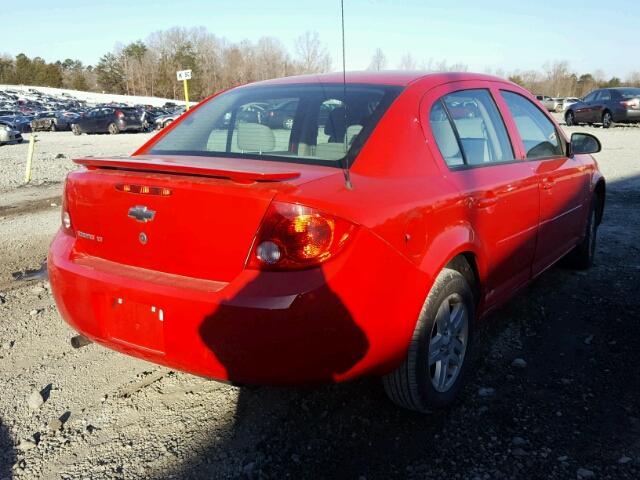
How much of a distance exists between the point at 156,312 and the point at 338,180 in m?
0.92

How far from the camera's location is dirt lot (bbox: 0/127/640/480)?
2369mm

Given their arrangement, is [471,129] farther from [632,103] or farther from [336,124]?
[632,103]

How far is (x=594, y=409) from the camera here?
278 centimetres

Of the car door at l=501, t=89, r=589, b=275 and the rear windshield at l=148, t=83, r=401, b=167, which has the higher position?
the rear windshield at l=148, t=83, r=401, b=167

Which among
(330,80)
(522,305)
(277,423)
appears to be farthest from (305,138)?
(522,305)

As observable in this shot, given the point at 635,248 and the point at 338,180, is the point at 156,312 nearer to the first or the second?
the point at 338,180

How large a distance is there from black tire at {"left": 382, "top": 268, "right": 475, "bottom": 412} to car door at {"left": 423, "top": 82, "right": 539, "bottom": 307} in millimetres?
342

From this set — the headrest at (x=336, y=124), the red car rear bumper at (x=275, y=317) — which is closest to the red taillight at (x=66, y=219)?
the red car rear bumper at (x=275, y=317)

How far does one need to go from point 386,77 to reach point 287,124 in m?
0.61

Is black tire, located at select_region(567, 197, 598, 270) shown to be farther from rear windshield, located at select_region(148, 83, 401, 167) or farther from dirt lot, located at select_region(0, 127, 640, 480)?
rear windshield, located at select_region(148, 83, 401, 167)

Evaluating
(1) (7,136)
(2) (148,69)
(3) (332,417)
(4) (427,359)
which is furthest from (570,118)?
(2) (148,69)

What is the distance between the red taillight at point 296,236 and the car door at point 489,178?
925mm

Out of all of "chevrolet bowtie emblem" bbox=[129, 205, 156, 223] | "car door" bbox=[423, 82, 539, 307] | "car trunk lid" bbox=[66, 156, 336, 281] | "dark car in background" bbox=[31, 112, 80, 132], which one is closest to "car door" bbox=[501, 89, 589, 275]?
"car door" bbox=[423, 82, 539, 307]

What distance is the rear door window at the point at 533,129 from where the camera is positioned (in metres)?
3.67
